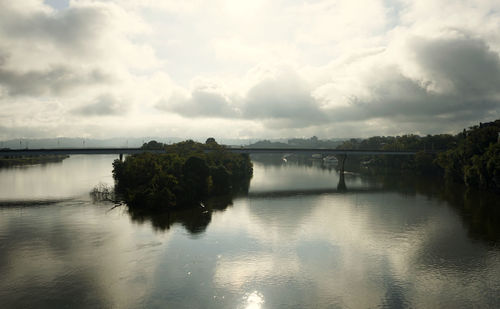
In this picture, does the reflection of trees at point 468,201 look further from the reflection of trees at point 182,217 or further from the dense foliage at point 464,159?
the reflection of trees at point 182,217

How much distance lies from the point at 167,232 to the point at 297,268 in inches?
907

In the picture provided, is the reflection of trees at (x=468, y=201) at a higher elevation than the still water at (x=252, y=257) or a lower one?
higher

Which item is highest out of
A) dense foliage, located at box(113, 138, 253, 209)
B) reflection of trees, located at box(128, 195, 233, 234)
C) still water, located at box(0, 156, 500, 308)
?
dense foliage, located at box(113, 138, 253, 209)

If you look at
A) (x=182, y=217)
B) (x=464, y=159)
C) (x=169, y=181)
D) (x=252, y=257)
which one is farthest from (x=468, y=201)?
(x=169, y=181)

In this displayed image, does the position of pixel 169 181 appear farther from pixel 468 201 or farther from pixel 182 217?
pixel 468 201

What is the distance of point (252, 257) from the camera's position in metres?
41.6

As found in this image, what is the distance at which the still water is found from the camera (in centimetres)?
3181

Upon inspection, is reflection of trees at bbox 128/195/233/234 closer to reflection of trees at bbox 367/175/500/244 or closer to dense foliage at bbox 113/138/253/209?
dense foliage at bbox 113/138/253/209

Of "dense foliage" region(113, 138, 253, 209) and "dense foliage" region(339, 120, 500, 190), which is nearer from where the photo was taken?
"dense foliage" region(113, 138, 253, 209)

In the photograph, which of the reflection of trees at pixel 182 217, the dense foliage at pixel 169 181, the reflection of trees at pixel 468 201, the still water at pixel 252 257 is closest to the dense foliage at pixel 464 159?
the reflection of trees at pixel 468 201

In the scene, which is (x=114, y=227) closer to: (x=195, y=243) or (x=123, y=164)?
(x=195, y=243)

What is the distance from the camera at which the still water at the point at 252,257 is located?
31812 millimetres

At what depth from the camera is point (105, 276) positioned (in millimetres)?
35906

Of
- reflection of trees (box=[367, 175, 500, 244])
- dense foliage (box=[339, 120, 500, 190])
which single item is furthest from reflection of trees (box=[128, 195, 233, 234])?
dense foliage (box=[339, 120, 500, 190])
